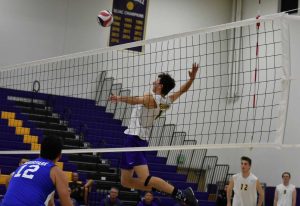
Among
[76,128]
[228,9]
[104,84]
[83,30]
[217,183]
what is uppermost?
[228,9]

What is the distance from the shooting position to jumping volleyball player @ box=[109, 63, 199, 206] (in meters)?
7.95

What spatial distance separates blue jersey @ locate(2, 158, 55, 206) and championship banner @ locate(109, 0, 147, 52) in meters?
13.4

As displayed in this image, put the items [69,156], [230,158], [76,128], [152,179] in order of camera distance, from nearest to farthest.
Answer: [152,179]
[69,156]
[76,128]
[230,158]

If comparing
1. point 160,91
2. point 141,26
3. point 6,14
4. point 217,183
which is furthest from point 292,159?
point 160,91

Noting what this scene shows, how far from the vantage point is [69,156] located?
57.0 ft

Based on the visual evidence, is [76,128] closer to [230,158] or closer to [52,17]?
[52,17]

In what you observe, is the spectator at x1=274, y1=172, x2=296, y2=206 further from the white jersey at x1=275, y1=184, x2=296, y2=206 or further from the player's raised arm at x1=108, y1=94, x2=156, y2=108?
the player's raised arm at x1=108, y1=94, x2=156, y2=108

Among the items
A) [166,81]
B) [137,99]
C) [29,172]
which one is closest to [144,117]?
[137,99]

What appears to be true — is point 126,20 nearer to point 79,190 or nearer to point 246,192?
point 79,190

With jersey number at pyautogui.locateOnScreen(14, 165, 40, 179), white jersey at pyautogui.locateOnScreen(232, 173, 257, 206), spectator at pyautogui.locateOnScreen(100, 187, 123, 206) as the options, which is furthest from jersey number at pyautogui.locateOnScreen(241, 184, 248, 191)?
jersey number at pyautogui.locateOnScreen(14, 165, 40, 179)

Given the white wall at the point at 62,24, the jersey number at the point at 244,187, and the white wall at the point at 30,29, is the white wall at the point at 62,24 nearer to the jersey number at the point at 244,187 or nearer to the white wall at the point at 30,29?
the white wall at the point at 30,29

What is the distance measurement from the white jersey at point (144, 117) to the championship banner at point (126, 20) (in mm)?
10722

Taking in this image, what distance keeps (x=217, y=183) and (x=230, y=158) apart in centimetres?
205

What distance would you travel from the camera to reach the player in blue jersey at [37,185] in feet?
18.8
